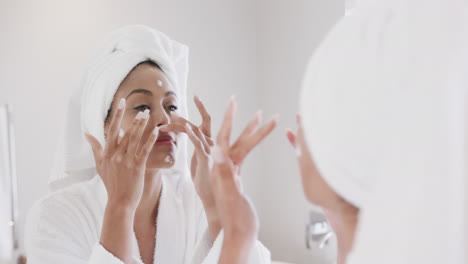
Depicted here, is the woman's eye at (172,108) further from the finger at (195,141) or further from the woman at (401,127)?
the woman at (401,127)

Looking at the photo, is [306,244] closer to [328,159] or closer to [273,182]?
[273,182]

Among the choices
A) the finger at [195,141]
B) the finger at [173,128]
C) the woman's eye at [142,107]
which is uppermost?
the woman's eye at [142,107]

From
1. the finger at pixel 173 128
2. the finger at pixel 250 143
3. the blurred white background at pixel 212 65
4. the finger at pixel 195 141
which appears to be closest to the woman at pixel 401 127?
the finger at pixel 250 143

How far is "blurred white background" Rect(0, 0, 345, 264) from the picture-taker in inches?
70.4

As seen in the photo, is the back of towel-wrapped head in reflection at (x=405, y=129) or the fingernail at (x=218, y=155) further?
the fingernail at (x=218, y=155)

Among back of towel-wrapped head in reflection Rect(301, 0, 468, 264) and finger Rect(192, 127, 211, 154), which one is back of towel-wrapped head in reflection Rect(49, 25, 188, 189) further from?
back of towel-wrapped head in reflection Rect(301, 0, 468, 264)

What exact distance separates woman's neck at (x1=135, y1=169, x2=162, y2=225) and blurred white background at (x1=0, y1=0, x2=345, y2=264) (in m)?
0.83

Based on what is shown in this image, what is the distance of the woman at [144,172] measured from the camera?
0.94m

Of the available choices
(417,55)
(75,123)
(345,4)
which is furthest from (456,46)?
(345,4)

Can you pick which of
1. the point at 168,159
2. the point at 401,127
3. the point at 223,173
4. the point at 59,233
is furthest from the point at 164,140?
the point at 401,127

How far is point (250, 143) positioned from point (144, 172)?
0.31 metres

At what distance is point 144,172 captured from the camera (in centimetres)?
90

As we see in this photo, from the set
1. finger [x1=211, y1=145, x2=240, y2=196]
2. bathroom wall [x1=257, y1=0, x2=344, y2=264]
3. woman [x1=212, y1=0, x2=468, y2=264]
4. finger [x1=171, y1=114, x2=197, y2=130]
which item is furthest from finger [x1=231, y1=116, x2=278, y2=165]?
bathroom wall [x1=257, y1=0, x2=344, y2=264]

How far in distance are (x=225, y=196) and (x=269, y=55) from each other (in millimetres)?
A: 1825
